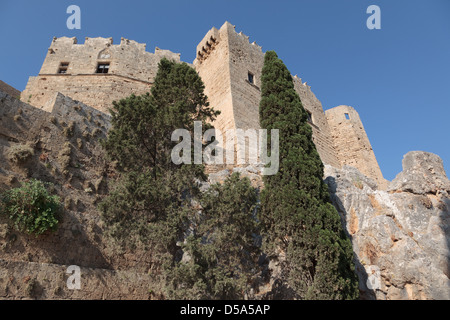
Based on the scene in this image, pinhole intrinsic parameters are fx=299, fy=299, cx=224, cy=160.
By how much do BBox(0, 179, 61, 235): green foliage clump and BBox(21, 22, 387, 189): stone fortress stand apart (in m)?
7.80

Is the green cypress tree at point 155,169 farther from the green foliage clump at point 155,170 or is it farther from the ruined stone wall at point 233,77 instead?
the ruined stone wall at point 233,77

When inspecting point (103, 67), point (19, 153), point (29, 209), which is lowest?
point (29, 209)

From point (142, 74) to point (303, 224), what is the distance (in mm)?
13890

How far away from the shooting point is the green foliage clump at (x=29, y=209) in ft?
21.9

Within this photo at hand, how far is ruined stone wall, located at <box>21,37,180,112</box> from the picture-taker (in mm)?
15414

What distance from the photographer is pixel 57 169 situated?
Answer: 8281 mm

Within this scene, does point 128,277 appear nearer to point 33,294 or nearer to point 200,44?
point 33,294

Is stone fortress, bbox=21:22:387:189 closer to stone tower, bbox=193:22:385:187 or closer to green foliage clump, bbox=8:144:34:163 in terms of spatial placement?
stone tower, bbox=193:22:385:187

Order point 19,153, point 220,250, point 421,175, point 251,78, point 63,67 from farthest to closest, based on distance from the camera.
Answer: point 63,67 < point 251,78 < point 421,175 < point 19,153 < point 220,250

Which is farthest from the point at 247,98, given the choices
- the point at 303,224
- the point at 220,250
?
the point at 220,250

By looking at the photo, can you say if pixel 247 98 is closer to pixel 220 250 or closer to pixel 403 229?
pixel 403 229

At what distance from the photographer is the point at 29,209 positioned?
681 centimetres

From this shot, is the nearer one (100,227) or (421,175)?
(100,227)

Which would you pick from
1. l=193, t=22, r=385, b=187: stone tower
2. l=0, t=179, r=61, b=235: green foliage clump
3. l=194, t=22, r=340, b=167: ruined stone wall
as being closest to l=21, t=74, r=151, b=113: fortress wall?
l=194, t=22, r=340, b=167: ruined stone wall
